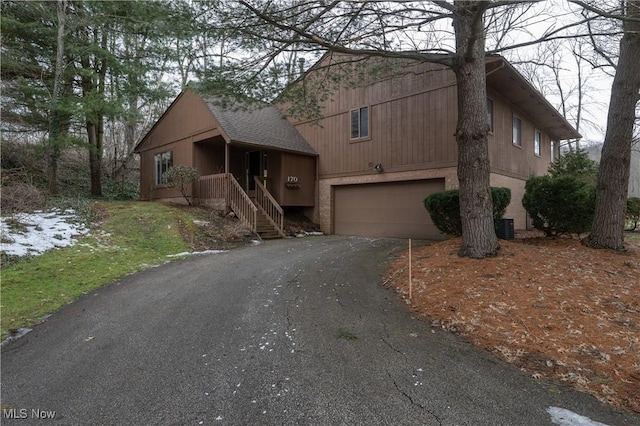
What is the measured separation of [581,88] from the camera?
2400 cm

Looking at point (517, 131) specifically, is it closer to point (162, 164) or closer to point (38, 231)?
point (38, 231)

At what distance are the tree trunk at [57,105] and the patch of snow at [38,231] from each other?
12.5 feet

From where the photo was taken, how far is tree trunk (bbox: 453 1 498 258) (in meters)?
5.82

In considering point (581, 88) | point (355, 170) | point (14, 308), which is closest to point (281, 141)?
Answer: point (355, 170)

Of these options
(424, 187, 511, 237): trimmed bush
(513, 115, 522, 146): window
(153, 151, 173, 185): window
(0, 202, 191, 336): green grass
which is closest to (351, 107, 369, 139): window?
(424, 187, 511, 237): trimmed bush

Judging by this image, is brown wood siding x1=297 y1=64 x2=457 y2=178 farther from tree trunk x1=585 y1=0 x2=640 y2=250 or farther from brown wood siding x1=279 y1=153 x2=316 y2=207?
tree trunk x1=585 y1=0 x2=640 y2=250

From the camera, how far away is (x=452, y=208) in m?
7.98

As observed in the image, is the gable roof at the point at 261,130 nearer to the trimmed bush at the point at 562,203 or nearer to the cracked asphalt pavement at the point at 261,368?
the trimmed bush at the point at 562,203

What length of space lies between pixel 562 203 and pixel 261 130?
10.2m

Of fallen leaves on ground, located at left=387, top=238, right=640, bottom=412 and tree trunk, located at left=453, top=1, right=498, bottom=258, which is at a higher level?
tree trunk, located at left=453, top=1, right=498, bottom=258

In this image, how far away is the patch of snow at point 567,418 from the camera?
7.39 feet

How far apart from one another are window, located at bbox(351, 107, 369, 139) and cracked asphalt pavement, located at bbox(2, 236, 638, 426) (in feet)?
27.7

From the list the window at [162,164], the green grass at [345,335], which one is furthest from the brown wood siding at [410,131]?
the green grass at [345,335]

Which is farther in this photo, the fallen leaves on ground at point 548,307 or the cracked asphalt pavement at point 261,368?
the fallen leaves on ground at point 548,307
